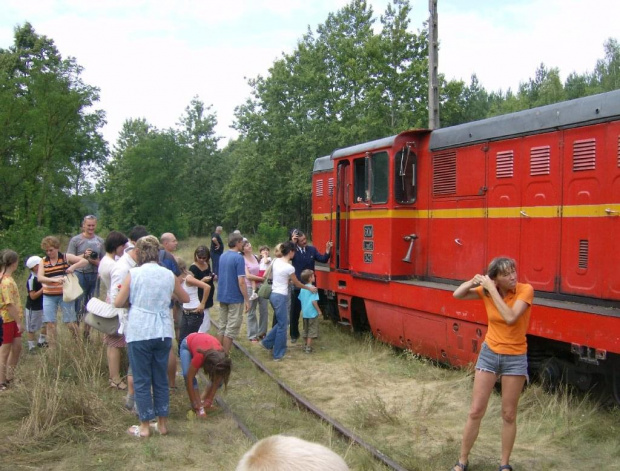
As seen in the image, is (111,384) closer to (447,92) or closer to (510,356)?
(510,356)

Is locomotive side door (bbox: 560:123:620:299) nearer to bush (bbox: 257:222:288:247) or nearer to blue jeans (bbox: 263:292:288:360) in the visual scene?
blue jeans (bbox: 263:292:288:360)

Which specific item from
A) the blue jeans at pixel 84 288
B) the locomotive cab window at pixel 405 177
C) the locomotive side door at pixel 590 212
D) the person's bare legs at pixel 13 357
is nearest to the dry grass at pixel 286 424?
the person's bare legs at pixel 13 357

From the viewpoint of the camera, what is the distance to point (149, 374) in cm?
Answer: 551

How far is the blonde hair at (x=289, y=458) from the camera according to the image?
1368 mm

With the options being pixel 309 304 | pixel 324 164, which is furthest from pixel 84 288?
pixel 324 164

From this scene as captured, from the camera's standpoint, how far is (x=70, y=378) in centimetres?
687

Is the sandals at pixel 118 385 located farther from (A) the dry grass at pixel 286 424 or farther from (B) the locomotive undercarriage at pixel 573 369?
(B) the locomotive undercarriage at pixel 573 369

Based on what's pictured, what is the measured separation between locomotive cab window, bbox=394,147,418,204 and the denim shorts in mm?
4463

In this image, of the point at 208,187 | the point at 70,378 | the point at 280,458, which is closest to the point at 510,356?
the point at 280,458

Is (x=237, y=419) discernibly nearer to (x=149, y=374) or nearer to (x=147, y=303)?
(x=149, y=374)

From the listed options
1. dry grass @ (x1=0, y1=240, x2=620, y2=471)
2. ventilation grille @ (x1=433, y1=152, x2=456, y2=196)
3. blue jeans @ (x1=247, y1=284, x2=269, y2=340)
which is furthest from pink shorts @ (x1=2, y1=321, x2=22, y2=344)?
ventilation grille @ (x1=433, y1=152, x2=456, y2=196)

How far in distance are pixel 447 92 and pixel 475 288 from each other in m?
29.0

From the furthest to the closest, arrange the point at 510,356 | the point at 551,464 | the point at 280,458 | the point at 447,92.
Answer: the point at 447,92 < the point at 551,464 < the point at 510,356 < the point at 280,458

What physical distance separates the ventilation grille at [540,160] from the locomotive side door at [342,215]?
12.6 ft
